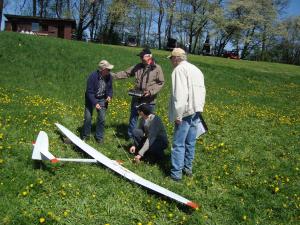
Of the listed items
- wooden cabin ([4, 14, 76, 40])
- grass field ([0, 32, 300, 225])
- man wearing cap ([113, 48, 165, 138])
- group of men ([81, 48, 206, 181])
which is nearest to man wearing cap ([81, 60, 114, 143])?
group of men ([81, 48, 206, 181])

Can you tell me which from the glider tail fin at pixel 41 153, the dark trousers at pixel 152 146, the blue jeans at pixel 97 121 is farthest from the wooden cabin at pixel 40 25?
the glider tail fin at pixel 41 153

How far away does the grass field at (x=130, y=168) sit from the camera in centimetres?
543

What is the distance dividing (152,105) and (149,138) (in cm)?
118

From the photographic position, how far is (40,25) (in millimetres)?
42625

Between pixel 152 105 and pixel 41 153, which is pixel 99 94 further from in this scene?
pixel 41 153

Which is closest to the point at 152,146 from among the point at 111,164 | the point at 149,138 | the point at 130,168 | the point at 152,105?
the point at 149,138

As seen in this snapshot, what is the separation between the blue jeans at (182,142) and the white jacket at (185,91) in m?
0.21

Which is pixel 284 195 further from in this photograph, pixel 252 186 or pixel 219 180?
pixel 219 180

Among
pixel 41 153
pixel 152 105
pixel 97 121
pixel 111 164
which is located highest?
pixel 152 105

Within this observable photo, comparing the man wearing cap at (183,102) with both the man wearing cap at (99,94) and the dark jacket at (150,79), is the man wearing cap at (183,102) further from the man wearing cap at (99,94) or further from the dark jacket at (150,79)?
the man wearing cap at (99,94)

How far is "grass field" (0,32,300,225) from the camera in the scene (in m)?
5.43

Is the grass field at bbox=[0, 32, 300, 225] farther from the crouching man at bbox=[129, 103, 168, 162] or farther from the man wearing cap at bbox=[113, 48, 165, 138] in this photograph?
the man wearing cap at bbox=[113, 48, 165, 138]

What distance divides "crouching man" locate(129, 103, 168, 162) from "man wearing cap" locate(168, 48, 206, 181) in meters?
0.94

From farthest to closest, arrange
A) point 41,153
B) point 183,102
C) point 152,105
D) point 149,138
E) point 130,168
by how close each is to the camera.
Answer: point 152,105
point 149,138
point 130,168
point 41,153
point 183,102
